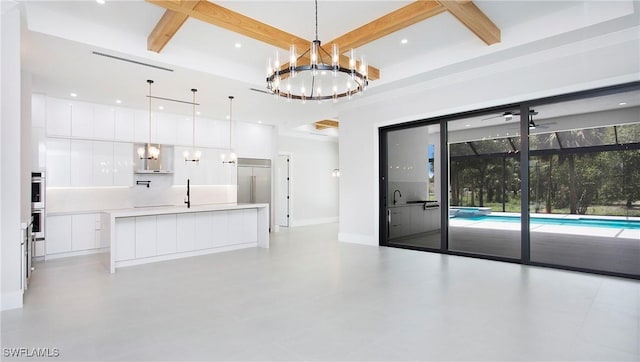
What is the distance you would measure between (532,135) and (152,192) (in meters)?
7.87

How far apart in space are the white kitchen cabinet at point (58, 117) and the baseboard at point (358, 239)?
6059mm

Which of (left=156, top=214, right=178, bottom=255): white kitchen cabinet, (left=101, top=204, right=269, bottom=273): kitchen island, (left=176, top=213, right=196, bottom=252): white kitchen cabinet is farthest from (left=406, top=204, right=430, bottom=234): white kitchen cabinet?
(left=156, top=214, right=178, bottom=255): white kitchen cabinet

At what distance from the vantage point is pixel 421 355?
2.39 meters

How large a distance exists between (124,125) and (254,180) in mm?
3467

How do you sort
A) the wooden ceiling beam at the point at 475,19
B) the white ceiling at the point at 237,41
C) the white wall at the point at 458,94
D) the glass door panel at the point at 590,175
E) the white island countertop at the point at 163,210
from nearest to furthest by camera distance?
the wooden ceiling beam at the point at 475,19
the white ceiling at the point at 237,41
the white wall at the point at 458,94
the glass door panel at the point at 590,175
the white island countertop at the point at 163,210

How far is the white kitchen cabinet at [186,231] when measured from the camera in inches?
230

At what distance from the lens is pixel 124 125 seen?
23.8 ft

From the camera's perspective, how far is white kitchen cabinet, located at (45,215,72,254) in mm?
6121

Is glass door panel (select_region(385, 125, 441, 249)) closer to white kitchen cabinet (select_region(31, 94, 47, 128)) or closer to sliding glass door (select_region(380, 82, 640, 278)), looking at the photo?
sliding glass door (select_region(380, 82, 640, 278))

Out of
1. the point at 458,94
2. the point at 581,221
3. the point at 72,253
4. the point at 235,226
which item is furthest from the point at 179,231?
the point at 581,221

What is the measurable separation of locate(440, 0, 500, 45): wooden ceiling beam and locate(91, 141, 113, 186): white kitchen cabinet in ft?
22.8

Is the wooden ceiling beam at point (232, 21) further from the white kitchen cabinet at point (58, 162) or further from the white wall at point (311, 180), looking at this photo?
the white wall at point (311, 180)

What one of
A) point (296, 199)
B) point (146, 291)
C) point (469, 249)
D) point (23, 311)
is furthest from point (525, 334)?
point (296, 199)

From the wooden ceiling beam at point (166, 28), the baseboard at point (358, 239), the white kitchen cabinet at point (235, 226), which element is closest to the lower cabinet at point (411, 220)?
the baseboard at point (358, 239)
